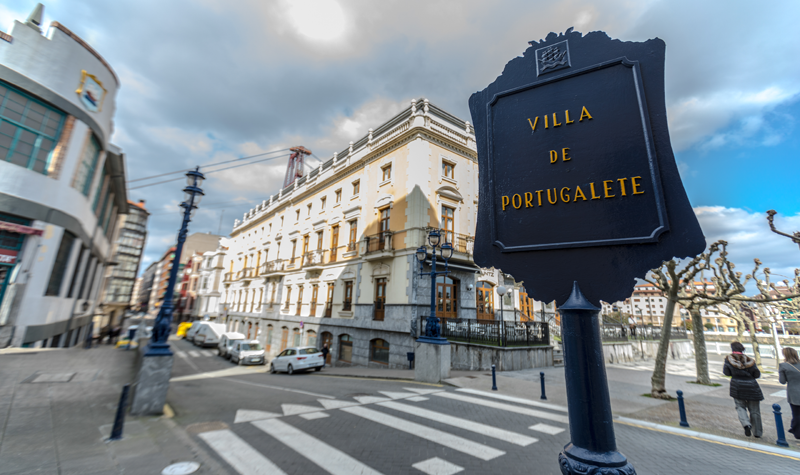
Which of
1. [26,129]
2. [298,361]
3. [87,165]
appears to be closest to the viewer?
[26,129]

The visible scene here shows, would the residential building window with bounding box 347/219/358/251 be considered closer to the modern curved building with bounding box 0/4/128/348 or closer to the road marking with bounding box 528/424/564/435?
the modern curved building with bounding box 0/4/128/348

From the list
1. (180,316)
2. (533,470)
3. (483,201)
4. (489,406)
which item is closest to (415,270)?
(489,406)

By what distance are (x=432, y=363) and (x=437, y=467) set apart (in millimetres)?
7643

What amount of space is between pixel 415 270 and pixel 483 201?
15.7 m

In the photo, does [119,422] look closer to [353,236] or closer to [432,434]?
[432,434]

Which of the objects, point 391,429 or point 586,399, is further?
point 391,429

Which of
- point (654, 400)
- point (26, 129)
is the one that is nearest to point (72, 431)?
point (26, 129)

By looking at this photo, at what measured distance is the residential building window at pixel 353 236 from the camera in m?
22.7

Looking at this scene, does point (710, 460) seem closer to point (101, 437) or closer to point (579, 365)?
point (579, 365)

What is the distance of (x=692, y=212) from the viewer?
175 centimetres

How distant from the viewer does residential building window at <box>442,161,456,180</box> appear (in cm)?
2080

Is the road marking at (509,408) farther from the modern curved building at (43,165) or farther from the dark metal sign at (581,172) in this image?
the modern curved building at (43,165)

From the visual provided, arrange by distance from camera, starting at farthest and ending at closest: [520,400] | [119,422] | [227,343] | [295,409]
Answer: [227,343]
[520,400]
[295,409]
[119,422]

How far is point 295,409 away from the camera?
811cm
